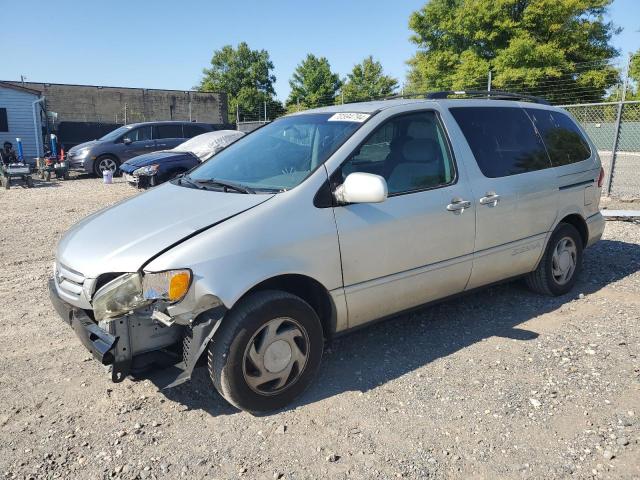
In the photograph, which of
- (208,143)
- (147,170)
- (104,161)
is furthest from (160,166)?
(104,161)

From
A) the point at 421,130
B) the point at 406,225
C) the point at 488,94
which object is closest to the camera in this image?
the point at 406,225

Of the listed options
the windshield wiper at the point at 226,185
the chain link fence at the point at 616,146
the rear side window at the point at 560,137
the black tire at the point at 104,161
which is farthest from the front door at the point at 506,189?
the black tire at the point at 104,161

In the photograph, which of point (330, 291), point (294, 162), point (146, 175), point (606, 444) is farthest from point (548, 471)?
point (146, 175)

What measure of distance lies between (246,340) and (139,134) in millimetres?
15281

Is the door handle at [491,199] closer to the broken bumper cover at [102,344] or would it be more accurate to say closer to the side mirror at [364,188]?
the side mirror at [364,188]

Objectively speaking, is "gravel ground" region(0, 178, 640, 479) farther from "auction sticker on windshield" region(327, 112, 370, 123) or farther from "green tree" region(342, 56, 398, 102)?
"green tree" region(342, 56, 398, 102)

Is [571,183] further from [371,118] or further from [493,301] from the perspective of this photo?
[371,118]

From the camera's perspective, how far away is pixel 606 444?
2.76 meters

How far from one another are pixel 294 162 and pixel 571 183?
2.78 m

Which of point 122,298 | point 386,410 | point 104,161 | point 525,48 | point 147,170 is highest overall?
point 525,48

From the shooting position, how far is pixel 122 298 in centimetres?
276

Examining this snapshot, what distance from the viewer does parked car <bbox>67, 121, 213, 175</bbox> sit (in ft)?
53.5

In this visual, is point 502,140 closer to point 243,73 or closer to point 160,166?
point 160,166

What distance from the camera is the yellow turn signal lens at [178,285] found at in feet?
8.93
